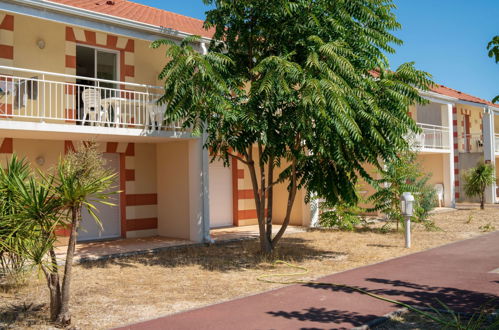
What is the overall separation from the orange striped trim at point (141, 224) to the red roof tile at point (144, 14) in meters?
5.50

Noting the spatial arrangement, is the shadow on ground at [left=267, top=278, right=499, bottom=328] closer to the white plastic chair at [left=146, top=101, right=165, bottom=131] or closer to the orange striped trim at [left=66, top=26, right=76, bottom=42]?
the white plastic chair at [left=146, top=101, right=165, bottom=131]

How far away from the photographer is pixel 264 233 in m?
11.3

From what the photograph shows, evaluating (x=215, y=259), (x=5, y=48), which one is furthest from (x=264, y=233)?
(x=5, y=48)

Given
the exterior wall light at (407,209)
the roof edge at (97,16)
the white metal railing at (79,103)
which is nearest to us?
the roof edge at (97,16)

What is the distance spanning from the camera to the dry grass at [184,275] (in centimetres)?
667

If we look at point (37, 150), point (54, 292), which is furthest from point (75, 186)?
point (37, 150)

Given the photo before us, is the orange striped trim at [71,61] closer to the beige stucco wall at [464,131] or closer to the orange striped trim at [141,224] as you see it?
the orange striped trim at [141,224]

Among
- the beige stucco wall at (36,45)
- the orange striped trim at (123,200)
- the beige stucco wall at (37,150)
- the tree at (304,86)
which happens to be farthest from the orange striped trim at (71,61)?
the tree at (304,86)

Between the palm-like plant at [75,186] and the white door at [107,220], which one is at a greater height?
the palm-like plant at [75,186]

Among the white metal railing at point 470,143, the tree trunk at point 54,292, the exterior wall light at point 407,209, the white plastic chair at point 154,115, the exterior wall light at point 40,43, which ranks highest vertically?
the exterior wall light at point 40,43

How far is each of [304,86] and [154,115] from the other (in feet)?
14.4

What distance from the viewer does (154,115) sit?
1193 cm

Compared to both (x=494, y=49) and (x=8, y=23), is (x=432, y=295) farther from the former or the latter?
(x=8, y=23)

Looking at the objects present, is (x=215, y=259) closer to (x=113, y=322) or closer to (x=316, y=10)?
(x=113, y=322)
